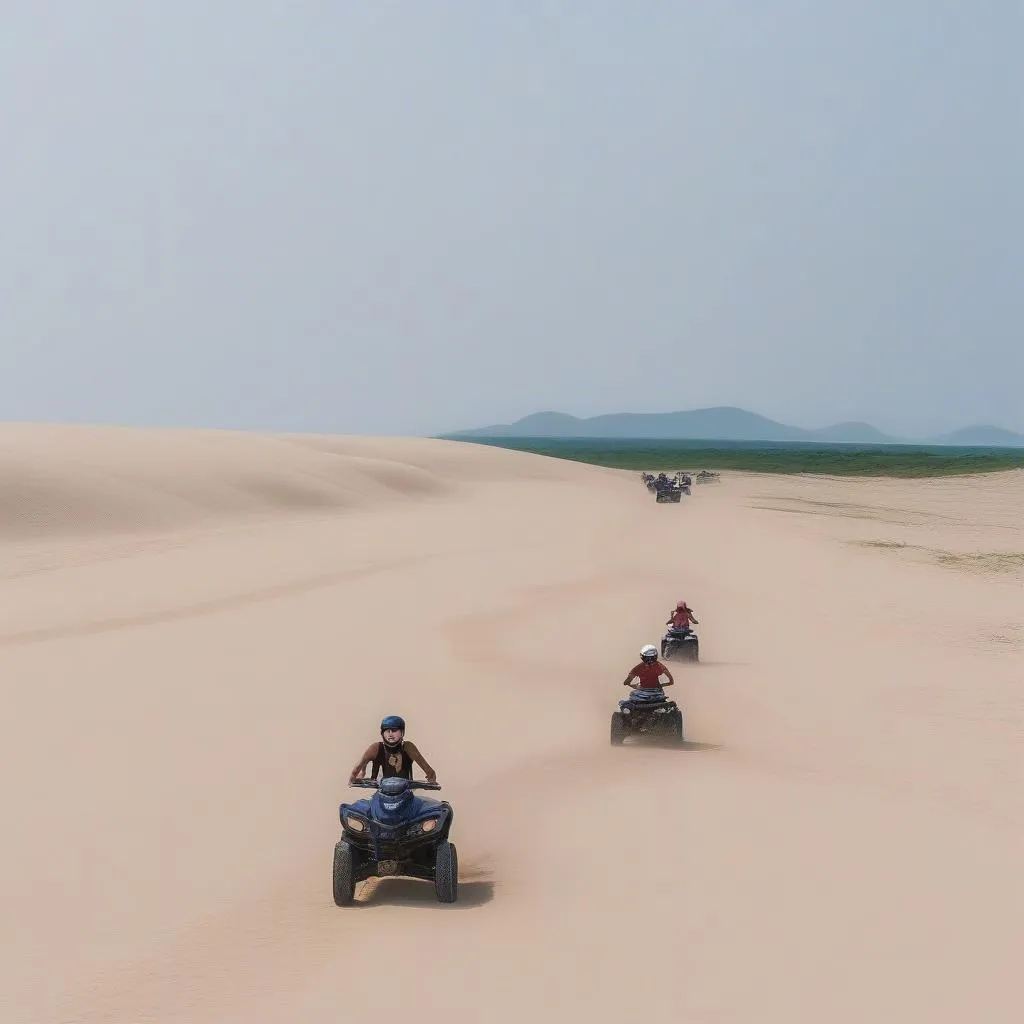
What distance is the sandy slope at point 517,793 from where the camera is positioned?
768 centimetres

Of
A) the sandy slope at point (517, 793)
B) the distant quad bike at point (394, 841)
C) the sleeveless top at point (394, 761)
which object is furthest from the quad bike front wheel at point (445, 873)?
the sleeveless top at point (394, 761)

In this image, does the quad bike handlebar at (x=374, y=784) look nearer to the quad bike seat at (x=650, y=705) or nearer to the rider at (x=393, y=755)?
the rider at (x=393, y=755)

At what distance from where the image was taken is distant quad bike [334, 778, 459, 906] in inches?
346

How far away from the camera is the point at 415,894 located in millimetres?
9242

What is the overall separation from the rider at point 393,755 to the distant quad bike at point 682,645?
1098 cm

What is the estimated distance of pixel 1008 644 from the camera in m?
21.9

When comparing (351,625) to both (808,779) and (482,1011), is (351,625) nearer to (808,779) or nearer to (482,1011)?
(808,779)

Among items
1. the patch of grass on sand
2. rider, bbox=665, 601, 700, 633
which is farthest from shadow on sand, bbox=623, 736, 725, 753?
the patch of grass on sand

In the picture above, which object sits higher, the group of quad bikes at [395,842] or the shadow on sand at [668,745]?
the group of quad bikes at [395,842]

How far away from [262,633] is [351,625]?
1.99m

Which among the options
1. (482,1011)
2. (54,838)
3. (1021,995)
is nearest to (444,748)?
(54,838)

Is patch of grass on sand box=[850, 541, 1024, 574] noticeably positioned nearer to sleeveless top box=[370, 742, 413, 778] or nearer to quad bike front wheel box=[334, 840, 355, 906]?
sleeveless top box=[370, 742, 413, 778]

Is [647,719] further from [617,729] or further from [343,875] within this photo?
[343,875]

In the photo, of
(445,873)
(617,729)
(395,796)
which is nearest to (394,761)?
(395,796)
